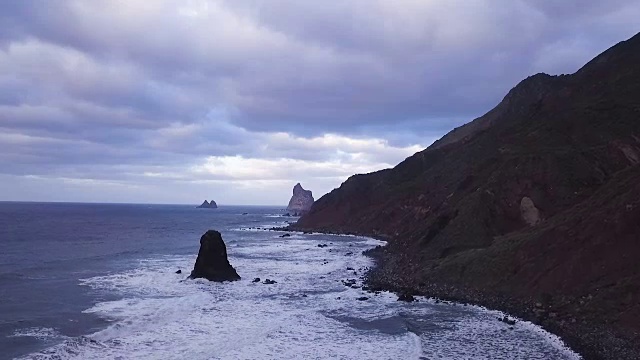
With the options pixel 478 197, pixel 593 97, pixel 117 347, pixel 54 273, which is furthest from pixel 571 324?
pixel 593 97

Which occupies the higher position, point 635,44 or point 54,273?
point 635,44

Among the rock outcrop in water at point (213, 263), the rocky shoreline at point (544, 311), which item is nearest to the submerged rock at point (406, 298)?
the rocky shoreline at point (544, 311)

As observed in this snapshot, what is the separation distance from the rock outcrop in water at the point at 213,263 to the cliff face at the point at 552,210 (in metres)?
14.6

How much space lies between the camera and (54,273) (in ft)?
171

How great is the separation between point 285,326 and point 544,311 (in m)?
14.8

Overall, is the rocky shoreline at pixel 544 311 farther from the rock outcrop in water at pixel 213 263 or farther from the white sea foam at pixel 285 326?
the rock outcrop in water at pixel 213 263

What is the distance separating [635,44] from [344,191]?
70.4 m

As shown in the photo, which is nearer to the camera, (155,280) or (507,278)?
(507,278)

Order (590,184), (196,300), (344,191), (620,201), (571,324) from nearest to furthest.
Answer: (571,324) < (620,201) < (196,300) < (590,184) < (344,191)

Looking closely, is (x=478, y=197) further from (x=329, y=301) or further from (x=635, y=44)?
(x=635, y=44)

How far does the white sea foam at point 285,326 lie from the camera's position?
24438 mm

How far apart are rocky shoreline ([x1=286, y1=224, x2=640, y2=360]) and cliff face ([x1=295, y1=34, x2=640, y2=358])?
18 cm

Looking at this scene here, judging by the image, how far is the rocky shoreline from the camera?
928 inches

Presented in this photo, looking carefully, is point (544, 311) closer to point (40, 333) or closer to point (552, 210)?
point (552, 210)
